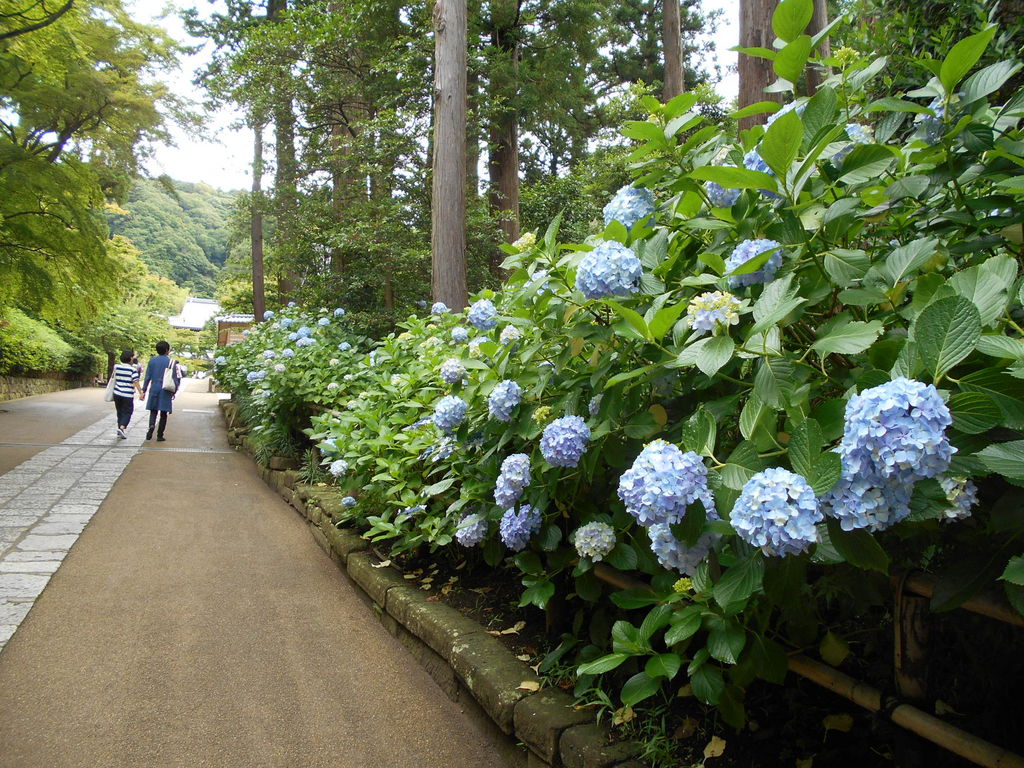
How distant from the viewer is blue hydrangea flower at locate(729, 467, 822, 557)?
3.15ft

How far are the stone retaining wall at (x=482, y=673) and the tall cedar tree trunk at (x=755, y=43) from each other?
3547mm

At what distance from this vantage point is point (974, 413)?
905 mm

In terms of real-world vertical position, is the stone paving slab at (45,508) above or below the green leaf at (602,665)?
below

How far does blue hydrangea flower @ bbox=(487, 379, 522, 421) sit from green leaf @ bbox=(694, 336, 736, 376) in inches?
35.4

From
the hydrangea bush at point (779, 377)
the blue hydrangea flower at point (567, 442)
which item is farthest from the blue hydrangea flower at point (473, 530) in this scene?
the blue hydrangea flower at point (567, 442)

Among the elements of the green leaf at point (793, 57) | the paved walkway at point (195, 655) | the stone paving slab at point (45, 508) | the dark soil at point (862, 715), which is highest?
the green leaf at point (793, 57)

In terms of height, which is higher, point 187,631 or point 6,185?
point 6,185

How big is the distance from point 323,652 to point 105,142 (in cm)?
1192

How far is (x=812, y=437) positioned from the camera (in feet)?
3.29

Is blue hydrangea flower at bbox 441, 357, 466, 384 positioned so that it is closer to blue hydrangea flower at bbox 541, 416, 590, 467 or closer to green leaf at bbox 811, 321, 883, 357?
blue hydrangea flower at bbox 541, 416, 590, 467

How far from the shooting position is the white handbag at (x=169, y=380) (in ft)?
32.4

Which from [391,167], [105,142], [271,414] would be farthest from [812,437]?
[105,142]

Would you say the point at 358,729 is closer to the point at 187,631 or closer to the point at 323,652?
the point at 323,652

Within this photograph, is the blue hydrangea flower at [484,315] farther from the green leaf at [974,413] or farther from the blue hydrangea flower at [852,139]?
the green leaf at [974,413]
